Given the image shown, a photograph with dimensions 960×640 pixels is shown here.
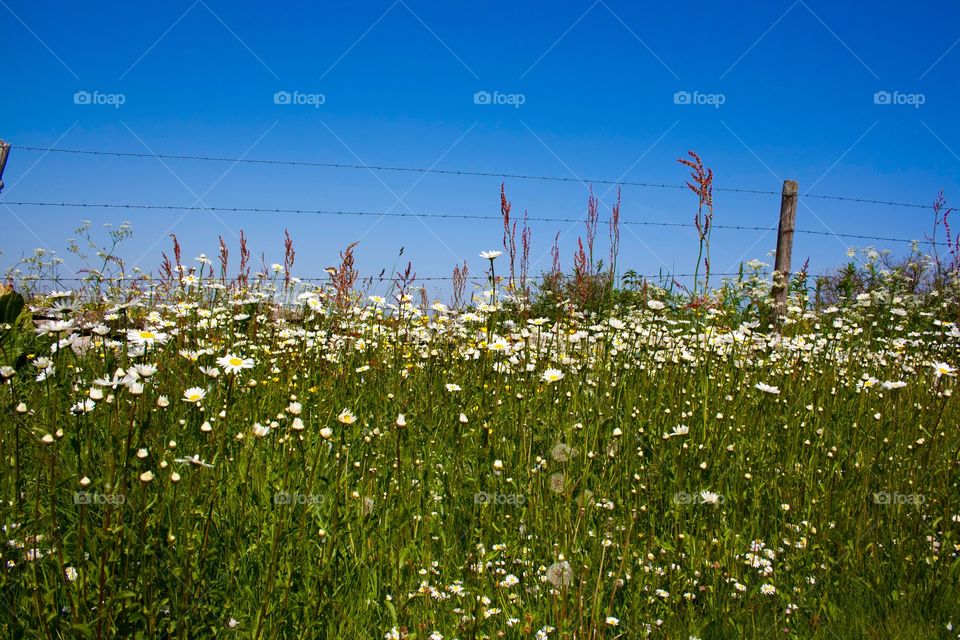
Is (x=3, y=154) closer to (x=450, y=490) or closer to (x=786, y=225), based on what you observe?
(x=450, y=490)

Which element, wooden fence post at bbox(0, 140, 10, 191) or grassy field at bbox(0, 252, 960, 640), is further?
wooden fence post at bbox(0, 140, 10, 191)

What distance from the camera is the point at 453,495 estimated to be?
2.46 m

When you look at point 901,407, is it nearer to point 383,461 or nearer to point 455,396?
point 455,396

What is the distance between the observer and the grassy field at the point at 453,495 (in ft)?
5.54

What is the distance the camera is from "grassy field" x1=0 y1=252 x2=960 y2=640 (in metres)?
1.69

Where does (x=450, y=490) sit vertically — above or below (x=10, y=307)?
below

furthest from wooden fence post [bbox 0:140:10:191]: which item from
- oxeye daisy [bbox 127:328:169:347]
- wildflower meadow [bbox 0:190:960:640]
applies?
oxeye daisy [bbox 127:328:169:347]

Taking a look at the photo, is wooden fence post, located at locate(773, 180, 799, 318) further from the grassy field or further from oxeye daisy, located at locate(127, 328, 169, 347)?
oxeye daisy, located at locate(127, 328, 169, 347)

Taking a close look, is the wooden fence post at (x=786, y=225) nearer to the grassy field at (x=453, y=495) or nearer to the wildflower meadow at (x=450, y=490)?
the wildflower meadow at (x=450, y=490)

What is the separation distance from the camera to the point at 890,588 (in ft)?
7.02

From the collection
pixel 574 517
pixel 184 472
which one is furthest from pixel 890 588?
pixel 184 472

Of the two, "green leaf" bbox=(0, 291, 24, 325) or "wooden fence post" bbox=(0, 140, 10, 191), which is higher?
"wooden fence post" bbox=(0, 140, 10, 191)

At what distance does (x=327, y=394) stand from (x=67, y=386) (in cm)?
113

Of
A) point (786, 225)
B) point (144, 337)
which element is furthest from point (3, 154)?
point (786, 225)
